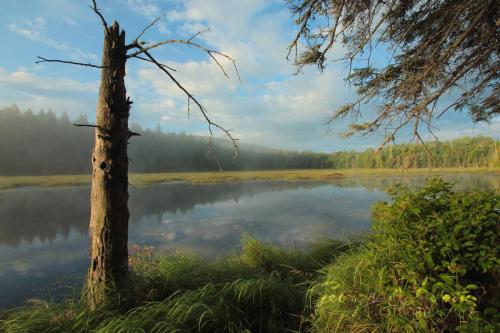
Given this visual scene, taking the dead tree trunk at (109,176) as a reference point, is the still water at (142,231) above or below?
below

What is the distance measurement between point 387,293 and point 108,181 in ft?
12.2

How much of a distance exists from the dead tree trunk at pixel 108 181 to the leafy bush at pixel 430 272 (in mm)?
2785

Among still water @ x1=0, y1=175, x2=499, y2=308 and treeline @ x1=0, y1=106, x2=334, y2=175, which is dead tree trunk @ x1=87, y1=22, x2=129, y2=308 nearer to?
still water @ x1=0, y1=175, x2=499, y2=308

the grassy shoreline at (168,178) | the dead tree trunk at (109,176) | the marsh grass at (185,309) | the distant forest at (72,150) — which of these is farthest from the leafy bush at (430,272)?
the distant forest at (72,150)

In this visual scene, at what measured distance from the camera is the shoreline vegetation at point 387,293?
2.69m

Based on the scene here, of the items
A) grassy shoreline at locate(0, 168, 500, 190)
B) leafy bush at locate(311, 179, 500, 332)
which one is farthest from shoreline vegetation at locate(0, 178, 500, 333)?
grassy shoreline at locate(0, 168, 500, 190)

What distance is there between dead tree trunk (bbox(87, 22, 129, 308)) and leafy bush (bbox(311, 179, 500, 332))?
2785 mm

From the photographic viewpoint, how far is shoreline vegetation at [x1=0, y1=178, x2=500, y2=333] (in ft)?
8.81

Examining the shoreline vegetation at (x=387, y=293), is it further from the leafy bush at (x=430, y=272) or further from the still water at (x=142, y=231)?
the still water at (x=142, y=231)

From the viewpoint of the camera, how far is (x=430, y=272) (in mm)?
2895

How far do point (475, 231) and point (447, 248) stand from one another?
0.32 meters

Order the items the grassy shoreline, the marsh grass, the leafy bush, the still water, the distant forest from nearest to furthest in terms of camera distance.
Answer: the leafy bush → the marsh grass → the still water → the grassy shoreline → the distant forest

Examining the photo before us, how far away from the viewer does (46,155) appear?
285 ft

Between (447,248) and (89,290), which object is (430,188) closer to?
(447,248)
